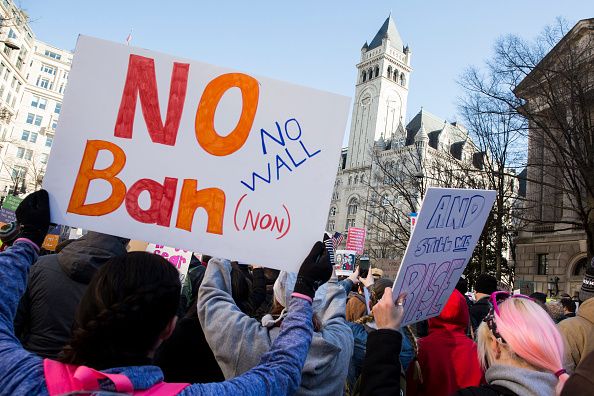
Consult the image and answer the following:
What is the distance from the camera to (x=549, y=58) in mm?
16516

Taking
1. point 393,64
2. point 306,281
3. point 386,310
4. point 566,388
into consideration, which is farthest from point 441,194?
point 393,64

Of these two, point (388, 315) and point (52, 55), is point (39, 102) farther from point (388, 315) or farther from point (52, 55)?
point (388, 315)

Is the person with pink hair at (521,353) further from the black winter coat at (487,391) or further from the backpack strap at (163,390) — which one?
the backpack strap at (163,390)

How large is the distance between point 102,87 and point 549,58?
18285mm

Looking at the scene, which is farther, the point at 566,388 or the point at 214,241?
the point at 214,241

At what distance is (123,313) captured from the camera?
1.18m

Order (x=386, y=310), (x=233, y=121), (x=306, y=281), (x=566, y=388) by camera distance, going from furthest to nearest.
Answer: (x=233, y=121) < (x=386, y=310) < (x=306, y=281) < (x=566, y=388)

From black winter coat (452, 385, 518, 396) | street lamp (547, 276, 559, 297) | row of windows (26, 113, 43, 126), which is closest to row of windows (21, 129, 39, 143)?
row of windows (26, 113, 43, 126)

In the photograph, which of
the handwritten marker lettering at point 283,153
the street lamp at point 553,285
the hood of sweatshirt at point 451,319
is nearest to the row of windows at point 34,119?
the street lamp at point 553,285

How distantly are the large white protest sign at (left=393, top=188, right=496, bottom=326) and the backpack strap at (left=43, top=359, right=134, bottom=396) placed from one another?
136 centimetres

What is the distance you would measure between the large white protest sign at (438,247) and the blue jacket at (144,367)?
718 millimetres

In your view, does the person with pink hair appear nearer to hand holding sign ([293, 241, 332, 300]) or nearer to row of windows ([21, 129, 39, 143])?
hand holding sign ([293, 241, 332, 300])

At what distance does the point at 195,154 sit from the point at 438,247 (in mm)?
1391

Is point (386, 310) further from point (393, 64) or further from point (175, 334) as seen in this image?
point (393, 64)
